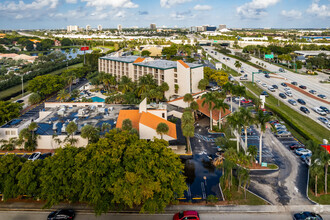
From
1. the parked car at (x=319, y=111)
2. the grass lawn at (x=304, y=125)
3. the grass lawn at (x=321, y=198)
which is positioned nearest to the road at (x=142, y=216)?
the grass lawn at (x=321, y=198)

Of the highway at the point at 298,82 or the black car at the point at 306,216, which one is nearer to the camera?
the black car at the point at 306,216

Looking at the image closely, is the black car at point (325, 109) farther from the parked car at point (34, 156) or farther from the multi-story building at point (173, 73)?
the parked car at point (34, 156)

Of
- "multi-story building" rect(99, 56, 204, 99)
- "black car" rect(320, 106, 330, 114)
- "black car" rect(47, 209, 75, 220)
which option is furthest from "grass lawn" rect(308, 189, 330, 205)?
"multi-story building" rect(99, 56, 204, 99)

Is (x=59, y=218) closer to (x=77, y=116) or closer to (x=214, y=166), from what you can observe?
(x=214, y=166)

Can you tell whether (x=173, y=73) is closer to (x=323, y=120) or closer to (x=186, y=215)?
(x=323, y=120)

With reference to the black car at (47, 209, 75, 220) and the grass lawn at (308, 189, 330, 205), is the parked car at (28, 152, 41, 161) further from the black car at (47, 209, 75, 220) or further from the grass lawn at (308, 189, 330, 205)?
the grass lawn at (308, 189, 330, 205)

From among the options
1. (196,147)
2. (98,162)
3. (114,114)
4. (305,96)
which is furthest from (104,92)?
(305,96)
